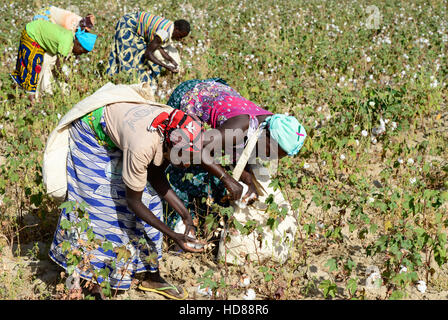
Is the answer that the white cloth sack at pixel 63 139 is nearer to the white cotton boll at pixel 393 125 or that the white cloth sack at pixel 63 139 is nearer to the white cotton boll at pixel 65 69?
the white cotton boll at pixel 393 125

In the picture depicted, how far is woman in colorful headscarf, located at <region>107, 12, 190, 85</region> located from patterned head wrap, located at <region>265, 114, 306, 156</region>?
10.2 feet

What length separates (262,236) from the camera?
3227 mm

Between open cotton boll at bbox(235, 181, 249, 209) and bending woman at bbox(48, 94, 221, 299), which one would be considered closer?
bending woman at bbox(48, 94, 221, 299)

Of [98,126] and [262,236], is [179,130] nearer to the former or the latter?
[98,126]

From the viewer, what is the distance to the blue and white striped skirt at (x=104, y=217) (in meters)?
2.77

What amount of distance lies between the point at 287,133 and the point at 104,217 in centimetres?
117

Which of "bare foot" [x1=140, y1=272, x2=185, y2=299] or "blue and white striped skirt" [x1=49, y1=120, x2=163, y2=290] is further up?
"blue and white striped skirt" [x1=49, y1=120, x2=163, y2=290]

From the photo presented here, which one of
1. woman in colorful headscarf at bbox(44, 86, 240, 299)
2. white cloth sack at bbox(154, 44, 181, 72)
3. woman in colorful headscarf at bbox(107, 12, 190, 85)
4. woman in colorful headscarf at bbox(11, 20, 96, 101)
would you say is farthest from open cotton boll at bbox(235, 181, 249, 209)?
white cloth sack at bbox(154, 44, 181, 72)

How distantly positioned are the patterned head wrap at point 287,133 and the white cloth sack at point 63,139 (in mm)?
673

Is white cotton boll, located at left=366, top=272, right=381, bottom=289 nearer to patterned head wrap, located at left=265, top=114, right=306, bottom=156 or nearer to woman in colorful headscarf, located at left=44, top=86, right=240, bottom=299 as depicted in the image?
patterned head wrap, located at left=265, top=114, right=306, bottom=156

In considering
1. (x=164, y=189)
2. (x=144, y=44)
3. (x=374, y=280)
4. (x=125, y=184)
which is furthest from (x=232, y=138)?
(x=144, y=44)

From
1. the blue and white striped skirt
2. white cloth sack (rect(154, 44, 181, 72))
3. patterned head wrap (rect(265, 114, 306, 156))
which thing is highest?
white cloth sack (rect(154, 44, 181, 72))

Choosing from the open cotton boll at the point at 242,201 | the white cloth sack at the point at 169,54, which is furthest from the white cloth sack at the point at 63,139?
the white cloth sack at the point at 169,54

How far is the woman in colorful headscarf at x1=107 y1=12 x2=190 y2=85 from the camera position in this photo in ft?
19.0
